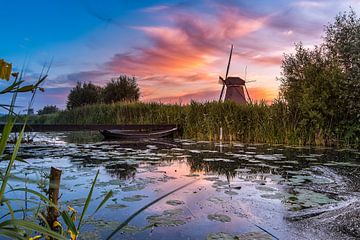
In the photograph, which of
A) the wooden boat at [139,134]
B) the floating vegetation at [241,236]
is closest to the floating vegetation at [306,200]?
the floating vegetation at [241,236]

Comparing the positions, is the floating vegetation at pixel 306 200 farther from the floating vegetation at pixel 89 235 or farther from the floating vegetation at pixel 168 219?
the floating vegetation at pixel 89 235

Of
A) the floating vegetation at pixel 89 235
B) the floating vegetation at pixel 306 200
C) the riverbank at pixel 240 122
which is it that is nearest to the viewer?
the floating vegetation at pixel 89 235

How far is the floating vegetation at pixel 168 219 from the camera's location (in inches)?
107

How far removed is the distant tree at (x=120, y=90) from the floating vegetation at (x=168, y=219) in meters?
28.1

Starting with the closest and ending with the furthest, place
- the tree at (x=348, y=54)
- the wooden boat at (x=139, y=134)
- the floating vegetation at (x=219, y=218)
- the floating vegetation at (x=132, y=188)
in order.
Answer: the floating vegetation at (x=219, y=218) → the floating vegetation at (x=132, y=188) → the tree at (x=348, y=54) → the wooden boat at (x=139, y=134)

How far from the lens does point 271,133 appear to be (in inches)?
462

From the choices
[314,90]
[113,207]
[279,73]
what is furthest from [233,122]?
[113,207]

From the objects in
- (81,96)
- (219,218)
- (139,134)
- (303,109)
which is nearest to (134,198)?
(219,218)

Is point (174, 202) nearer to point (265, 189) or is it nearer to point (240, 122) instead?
point (265, 189)

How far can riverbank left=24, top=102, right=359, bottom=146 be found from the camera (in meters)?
10.8

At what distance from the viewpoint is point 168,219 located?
2822 millimetres

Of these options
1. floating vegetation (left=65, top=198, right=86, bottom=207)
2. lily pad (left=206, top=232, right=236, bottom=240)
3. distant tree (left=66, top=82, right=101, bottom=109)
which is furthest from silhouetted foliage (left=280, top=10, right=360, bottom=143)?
distant tree (left=66, top=82, right=101, bottom=109)

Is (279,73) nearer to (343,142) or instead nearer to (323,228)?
(343,142)

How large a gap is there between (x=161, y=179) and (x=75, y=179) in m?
1.23
